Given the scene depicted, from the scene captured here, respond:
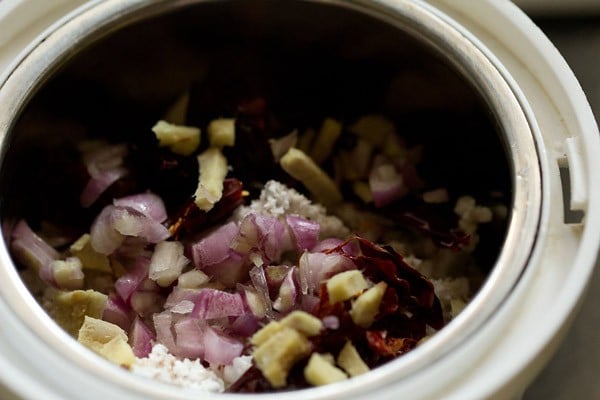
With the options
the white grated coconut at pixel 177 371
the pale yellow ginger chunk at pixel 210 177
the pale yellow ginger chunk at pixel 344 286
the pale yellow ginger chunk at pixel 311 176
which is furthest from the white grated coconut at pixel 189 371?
the pale yellow ginger chunk at pixel 311 176

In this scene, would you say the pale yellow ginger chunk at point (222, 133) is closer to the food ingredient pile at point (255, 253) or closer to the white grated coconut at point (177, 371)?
the food ingredient pile at point (255, 253)

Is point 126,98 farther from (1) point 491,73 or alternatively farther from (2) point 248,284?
(1) point 491,73

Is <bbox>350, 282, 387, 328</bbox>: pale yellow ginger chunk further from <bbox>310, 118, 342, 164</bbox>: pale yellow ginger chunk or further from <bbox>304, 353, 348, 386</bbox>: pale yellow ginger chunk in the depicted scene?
<bbox>310, 118, 342, 164</bbox>: pale yellow ginger chunk

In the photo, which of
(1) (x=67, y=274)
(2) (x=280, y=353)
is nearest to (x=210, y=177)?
(1) (x=67, y=274)

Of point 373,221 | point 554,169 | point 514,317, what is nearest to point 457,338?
point 514,317

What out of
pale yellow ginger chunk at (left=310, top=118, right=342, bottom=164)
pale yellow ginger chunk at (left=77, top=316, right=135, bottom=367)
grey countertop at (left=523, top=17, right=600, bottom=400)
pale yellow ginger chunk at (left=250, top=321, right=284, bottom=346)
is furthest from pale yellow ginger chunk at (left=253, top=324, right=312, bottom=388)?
pale yellow ginger chunk at (left=310, top=118, right=342, bottom=164)

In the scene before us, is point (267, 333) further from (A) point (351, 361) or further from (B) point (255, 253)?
(B) point (255, 253)
